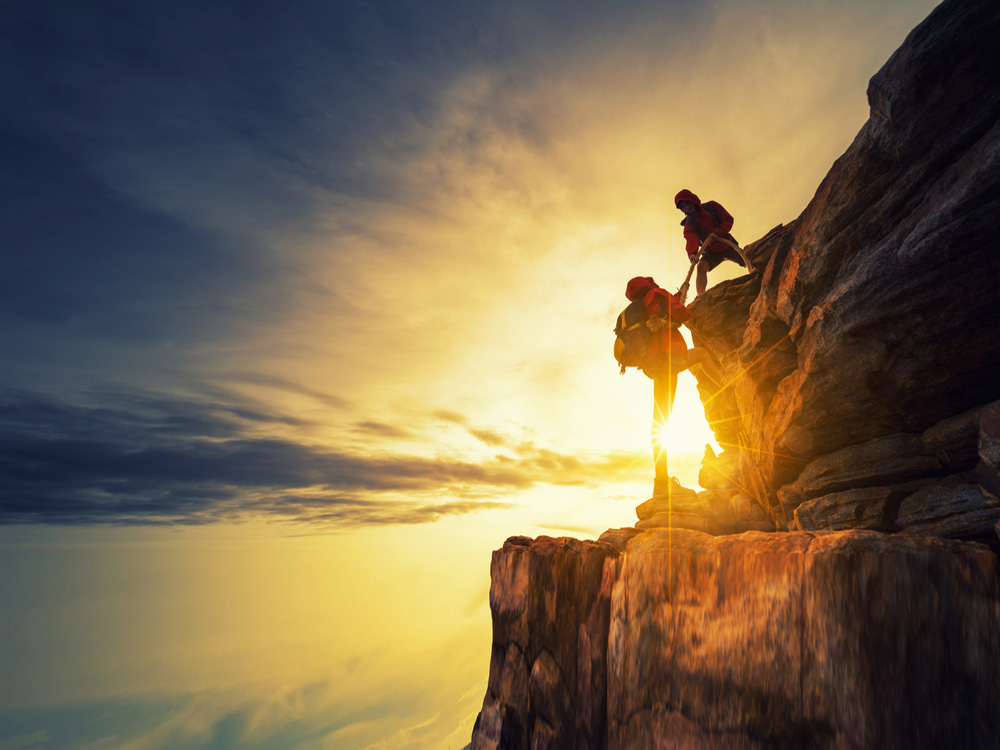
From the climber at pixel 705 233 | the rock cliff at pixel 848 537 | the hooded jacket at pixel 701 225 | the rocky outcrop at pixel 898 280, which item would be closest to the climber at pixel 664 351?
the climber at pixel 705 233

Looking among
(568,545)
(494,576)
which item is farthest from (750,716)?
(494,576)

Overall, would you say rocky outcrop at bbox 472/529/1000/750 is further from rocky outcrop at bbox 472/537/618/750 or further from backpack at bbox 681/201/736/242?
backpack at bbox 681/201/736/242

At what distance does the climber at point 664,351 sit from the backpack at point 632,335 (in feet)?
0.63

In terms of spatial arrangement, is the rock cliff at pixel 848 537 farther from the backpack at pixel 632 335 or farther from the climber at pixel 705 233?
the backpack at pixel 632 335

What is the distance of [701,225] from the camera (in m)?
17.7

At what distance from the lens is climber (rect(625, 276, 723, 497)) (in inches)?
669

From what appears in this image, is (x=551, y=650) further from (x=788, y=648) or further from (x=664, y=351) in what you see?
(x=664, y=351)

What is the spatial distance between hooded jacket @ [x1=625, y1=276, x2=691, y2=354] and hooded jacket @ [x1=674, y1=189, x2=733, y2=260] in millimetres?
2446

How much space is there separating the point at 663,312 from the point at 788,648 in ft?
44.6

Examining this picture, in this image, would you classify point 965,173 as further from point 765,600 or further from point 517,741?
point 517,741

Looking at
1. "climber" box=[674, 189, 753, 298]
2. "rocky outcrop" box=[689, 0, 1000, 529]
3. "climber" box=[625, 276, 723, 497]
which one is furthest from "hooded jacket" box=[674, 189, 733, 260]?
"rocky outcrop" box=[689, 0, 1000, 529]

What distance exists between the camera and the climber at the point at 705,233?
17016 millimetres

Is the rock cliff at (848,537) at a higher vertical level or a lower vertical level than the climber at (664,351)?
lower

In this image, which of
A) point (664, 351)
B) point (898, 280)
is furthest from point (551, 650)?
point (664, 351)
